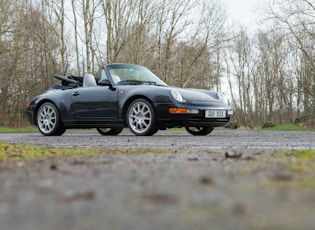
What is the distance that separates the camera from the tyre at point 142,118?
8.82 meters

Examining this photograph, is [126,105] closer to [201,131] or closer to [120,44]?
[201,131]

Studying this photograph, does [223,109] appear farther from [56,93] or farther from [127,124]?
[56,93]

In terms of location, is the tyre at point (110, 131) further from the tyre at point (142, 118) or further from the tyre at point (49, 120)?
the tyre at point (142, 118)

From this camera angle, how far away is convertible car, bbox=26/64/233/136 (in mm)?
8742

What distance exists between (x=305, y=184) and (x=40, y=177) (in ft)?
4.94

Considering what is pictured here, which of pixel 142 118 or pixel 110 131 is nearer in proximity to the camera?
pixel 142 118

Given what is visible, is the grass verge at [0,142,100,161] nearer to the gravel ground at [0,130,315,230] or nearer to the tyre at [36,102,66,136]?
the gravel ground at [0,130,315,230]

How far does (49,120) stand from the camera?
1037cm

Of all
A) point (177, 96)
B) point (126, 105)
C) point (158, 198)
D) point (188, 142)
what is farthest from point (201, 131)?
point (158, 198)

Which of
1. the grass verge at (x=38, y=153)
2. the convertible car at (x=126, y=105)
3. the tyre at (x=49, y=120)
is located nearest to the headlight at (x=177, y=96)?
the convertible car at (x=126, y=105)

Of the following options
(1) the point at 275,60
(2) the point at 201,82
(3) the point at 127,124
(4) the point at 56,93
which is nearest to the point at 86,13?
(2) the point at 201,82

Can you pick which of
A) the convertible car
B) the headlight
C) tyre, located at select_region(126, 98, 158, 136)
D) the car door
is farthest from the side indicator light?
the car door

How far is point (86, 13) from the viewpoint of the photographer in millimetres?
23516

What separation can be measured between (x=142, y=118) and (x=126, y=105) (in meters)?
0.51
